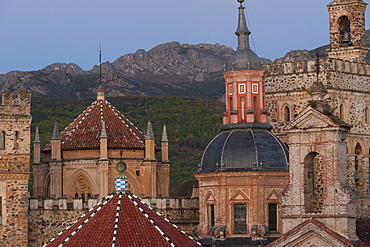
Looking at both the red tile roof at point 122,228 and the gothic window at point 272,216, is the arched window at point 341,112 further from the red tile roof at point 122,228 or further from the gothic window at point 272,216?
the red tile roof at point 122,228

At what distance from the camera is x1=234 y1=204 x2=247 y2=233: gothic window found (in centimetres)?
6000

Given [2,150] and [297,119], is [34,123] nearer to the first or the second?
[2,150]

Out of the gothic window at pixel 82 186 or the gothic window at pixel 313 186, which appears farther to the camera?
the gothic window at pixel 82 186

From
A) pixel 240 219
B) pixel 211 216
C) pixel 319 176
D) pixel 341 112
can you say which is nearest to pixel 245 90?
pixel 341 112

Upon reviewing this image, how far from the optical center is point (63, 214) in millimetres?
67000

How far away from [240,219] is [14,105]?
528 inches

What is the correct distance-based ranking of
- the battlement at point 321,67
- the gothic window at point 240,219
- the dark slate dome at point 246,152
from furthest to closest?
the battlement at point 321,67 < the dark slate dome at point 246,152 < the gothic window at point 240,219

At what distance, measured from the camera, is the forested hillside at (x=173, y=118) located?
335 feet

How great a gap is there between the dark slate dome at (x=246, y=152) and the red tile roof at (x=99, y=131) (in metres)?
9.64

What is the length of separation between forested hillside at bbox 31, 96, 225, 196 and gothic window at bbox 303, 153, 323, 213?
4227 centimetres

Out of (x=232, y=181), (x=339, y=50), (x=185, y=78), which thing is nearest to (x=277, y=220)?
(x=232, y=181)

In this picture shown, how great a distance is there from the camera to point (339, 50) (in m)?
69.4

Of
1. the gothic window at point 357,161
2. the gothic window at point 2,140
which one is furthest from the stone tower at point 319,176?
the gothic window at point 2,140

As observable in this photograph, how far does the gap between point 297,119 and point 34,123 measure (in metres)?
55.0
